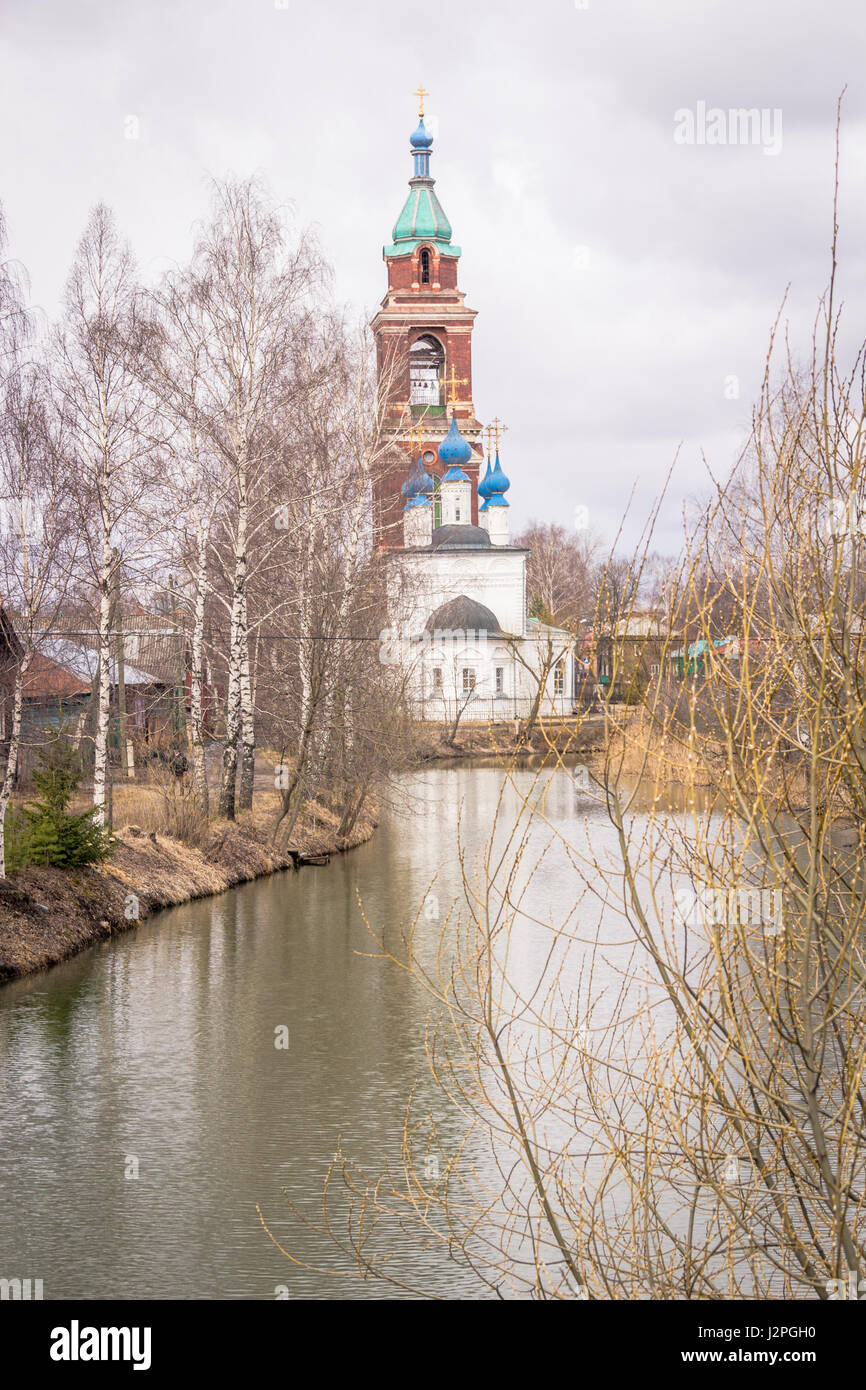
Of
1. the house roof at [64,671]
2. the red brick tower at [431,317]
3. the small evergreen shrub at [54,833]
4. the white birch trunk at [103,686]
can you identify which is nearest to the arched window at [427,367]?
the red brick tower at [431,317]

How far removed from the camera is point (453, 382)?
218 feet

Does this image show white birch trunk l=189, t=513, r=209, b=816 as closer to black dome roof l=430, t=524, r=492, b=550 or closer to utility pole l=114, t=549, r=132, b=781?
utility pole l=114, t=549, r=132, b=781

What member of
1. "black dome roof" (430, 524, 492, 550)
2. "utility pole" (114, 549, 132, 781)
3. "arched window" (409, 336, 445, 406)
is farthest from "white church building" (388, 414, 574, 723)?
"utility pole" (114, 549, 132, 781)

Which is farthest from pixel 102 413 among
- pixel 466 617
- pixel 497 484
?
pixel 497 484

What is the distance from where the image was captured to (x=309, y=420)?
2520cm

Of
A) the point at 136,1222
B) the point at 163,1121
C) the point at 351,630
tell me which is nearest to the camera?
the point at 136,1222

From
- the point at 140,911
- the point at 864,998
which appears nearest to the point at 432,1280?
the point at 864,998

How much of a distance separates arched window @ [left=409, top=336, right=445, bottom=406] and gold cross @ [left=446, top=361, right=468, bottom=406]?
51.6 inches

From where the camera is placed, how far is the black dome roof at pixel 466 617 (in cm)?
5381

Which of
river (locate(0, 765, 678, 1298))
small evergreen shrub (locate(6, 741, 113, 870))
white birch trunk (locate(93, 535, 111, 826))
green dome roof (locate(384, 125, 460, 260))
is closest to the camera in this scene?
river (locate(0, 765, 678, 1298))

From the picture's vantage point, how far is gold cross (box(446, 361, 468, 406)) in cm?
6650

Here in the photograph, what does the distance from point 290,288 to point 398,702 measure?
7587 mm
